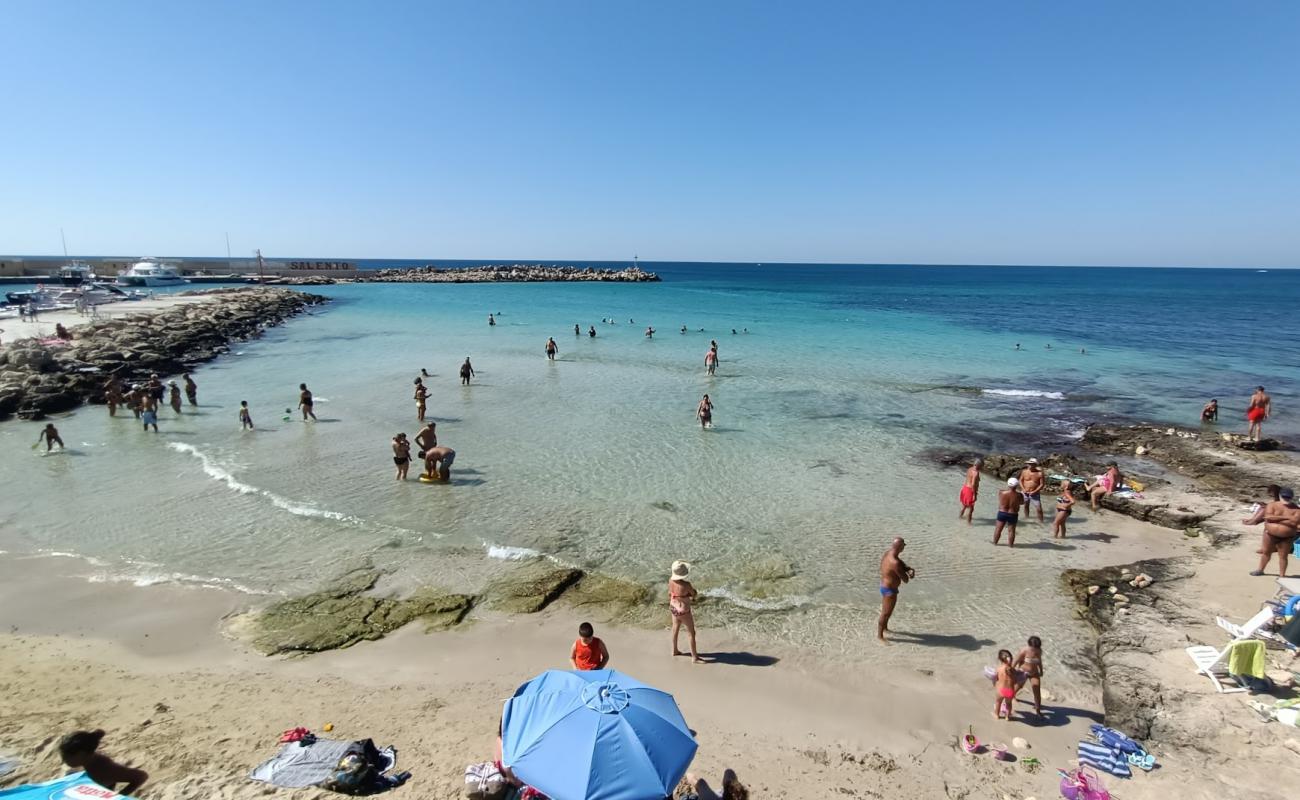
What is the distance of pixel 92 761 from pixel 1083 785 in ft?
28.5

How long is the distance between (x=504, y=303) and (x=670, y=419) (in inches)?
1998

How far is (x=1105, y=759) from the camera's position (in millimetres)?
6309

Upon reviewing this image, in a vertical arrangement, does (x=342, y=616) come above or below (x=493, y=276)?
below

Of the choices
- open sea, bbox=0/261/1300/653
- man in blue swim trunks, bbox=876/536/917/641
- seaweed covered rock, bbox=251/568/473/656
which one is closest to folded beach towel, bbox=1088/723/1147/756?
open sea, bbox=0/261/1300/653

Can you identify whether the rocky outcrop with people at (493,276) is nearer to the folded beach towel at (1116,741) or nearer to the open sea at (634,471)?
the open sea at (634,471)

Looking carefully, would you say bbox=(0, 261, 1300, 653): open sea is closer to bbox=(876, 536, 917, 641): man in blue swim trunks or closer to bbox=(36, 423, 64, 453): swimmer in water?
bbox=(36, 423, 64, 453): swimmer in water

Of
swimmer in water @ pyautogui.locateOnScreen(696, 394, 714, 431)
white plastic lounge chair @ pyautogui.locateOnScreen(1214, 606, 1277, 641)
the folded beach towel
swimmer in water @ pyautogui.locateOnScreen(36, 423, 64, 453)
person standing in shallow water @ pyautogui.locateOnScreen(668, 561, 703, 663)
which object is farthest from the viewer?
swimmer in water @ pyautogui.locateOnScreen(696, 394, 714, 431)

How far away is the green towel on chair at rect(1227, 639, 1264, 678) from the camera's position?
692 cm

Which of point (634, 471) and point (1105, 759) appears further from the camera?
point (634, 471)

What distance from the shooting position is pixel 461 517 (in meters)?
→ 12.5

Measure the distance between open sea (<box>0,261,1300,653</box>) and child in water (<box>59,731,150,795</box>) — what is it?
4.91 m

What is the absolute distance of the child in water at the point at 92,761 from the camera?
479 cm

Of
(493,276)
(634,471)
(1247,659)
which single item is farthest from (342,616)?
(493,276)

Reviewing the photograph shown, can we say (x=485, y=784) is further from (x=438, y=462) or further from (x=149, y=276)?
(x=149, y=276)
